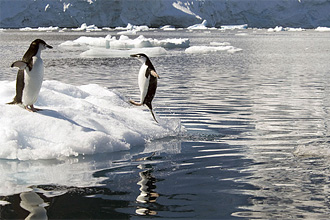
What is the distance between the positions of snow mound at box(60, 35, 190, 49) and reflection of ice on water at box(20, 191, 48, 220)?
89.7 ft

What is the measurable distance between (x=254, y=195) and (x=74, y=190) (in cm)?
147

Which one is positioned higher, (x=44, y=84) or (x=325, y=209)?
(x=44, y=84)

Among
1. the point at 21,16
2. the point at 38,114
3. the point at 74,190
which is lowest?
the point at 74,190

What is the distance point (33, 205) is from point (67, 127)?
6.46 feet

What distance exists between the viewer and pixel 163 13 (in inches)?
2680

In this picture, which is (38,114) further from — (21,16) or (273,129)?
(21,16)

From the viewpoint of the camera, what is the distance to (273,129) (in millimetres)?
7289

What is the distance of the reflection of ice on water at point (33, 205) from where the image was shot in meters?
3.71

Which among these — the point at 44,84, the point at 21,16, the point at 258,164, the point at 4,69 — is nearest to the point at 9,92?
the point at 44,84

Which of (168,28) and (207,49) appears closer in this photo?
(207,49)

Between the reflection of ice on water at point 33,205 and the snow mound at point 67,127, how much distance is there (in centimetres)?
127

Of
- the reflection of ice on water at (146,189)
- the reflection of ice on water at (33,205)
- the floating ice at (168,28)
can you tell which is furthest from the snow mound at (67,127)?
the floating ice at (168,28)

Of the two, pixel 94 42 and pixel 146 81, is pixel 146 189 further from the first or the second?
pixel 94 42

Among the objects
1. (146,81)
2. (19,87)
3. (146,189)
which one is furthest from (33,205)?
(146,81)
